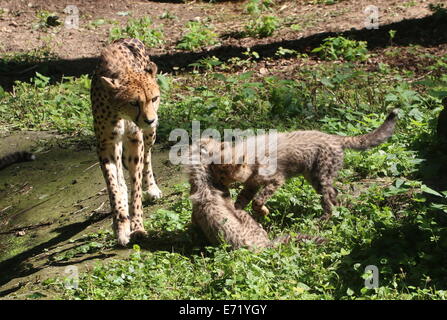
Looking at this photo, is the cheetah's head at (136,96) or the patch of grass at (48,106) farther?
the patch of grass at (48,106)

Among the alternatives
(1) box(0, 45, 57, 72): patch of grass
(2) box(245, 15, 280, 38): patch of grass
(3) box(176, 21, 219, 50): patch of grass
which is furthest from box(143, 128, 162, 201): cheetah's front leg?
(2) box(245, 15, 280, 38): patch of grass

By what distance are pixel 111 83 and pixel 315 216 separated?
6.80 feet

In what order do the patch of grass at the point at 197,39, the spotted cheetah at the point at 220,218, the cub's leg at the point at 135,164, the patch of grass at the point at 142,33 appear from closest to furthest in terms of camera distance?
1. the spotted cheetah at the point at 220,218
2. the cub's leg at the point at 135,164
3. the patch of grass at the point at 197,39
4. the patch of grass at the point at 142,33

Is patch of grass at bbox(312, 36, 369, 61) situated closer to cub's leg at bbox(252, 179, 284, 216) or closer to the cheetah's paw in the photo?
the cheetah's paw

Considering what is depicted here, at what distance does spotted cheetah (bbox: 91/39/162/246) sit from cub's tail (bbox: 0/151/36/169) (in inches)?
50.6

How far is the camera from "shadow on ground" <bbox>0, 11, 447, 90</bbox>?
10977mm

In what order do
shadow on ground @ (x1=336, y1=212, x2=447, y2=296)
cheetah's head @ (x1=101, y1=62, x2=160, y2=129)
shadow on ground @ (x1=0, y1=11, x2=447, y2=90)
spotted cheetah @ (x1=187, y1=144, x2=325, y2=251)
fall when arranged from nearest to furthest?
shadow on ground @ (x1=336, y1=212, x2=447, y2=296), spotted cheetah @ (x1=187, y1=144, x2=325, y2=251), cheetah's head @ (x1=101, y1=62, x2=160, y2=129), shadow on ground @ (x1=0, y1=11, x2=447, y2=90)

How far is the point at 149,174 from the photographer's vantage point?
719cm

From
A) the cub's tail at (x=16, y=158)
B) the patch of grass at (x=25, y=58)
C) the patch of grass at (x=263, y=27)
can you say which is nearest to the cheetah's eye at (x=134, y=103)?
the cub's tail at (x=16, y=158)

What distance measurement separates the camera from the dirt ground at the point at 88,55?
6.64 meters

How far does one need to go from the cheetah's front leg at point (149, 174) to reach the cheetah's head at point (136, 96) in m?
0.87

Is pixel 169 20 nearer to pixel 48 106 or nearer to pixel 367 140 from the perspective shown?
pixel 48 106

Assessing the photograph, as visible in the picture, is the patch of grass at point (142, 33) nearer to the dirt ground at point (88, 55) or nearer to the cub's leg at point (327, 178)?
the dirt ground at point (88, 55)

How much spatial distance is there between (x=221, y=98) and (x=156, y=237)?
11.3 ft
